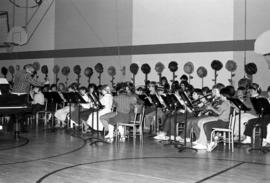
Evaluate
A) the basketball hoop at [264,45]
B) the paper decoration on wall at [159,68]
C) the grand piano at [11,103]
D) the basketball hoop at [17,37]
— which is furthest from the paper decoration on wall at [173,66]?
the basketball hoop at [17,37]

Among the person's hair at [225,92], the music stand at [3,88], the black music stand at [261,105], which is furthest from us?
the music stand at [3,88]

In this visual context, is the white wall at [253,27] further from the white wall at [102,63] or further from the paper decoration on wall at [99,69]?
the paper decoration on wall at [99,69]

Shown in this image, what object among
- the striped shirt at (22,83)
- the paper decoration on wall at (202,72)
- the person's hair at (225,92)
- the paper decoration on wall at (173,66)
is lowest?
the person's hair at (225,92)

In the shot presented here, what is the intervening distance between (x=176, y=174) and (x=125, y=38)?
10430 millimetres

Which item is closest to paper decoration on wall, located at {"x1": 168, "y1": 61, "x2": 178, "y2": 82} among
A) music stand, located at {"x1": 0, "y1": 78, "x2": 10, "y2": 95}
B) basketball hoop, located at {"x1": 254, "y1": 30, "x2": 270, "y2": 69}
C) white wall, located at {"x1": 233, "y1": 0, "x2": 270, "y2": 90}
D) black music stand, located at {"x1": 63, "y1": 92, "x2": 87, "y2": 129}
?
white wall, located at {"x1": 233, "y1": 0, "x2": 270, "y2": 90}

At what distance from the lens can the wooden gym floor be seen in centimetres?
595

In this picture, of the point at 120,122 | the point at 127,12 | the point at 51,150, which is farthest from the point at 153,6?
the point at 51,150

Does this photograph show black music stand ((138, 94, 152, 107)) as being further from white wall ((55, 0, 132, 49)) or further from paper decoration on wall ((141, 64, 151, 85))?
white wall ((55, 0, 132, 49))

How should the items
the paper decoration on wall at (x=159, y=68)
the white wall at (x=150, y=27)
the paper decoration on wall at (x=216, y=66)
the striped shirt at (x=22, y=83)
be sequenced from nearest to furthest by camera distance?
the striped shirt at (x=22, y=83)
the white wall at (x=150, y=27)
the paper decoration on wall at (x=216, y=66)
the paper decoration on wall at (x=159, y=68)

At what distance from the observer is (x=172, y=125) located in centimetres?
1002

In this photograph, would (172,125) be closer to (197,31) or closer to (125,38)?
(197,31)

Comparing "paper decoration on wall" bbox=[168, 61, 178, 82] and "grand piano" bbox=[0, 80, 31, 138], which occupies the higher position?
"paper decoration on wall" bbox=[168, 61, 178, 82]

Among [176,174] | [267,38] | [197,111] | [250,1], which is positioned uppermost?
[250,1]

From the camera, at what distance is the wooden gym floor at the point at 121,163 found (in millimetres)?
5949
